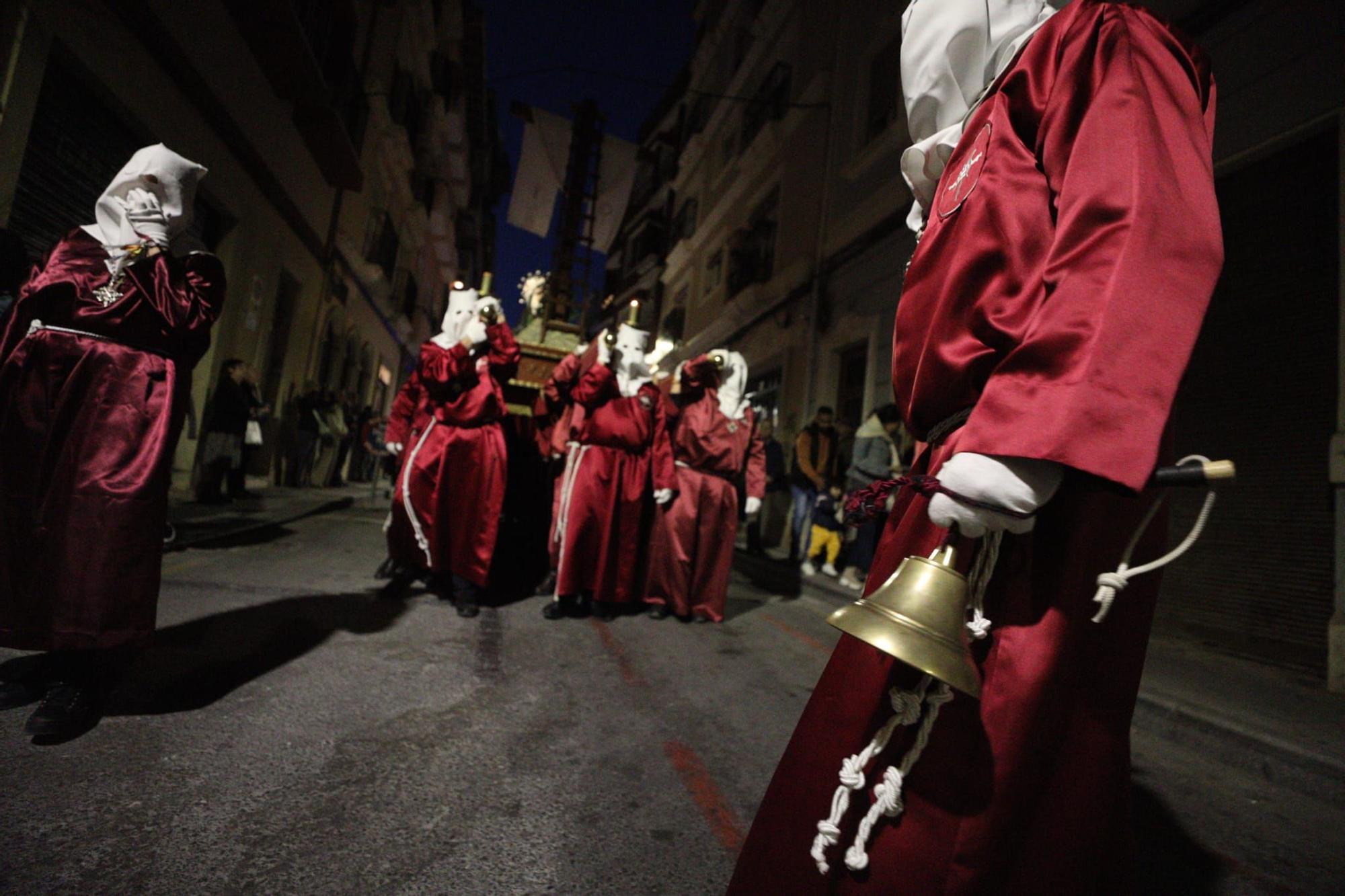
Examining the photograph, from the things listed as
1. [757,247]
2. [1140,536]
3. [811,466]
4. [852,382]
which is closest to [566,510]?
[1140,536]

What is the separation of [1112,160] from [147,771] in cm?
238

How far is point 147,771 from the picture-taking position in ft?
5.26

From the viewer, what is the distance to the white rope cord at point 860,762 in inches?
32.9

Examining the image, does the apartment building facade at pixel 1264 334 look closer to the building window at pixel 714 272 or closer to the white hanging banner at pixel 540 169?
the white hanging banner at pixel 540 169

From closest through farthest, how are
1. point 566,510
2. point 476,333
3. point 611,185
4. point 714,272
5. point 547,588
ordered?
1. point 476,333
2. point 566,510
3. point 547,588
4. point 611,185
5. point 714,272

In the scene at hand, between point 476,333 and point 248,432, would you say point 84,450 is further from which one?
point 248,432

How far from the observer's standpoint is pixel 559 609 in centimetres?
404

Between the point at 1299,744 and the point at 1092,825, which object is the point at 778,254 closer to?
the point at 1299,744

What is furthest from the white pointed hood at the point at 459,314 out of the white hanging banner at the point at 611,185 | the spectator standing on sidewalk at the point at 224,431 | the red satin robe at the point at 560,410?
the white hanging banner at the point at 611,185

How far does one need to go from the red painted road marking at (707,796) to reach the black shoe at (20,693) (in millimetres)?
1961

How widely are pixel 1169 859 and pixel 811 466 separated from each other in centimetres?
577

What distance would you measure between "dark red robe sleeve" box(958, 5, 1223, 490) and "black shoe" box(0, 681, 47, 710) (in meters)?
2.69

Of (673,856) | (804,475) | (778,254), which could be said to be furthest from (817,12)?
(673,856)

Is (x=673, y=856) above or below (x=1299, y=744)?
below
